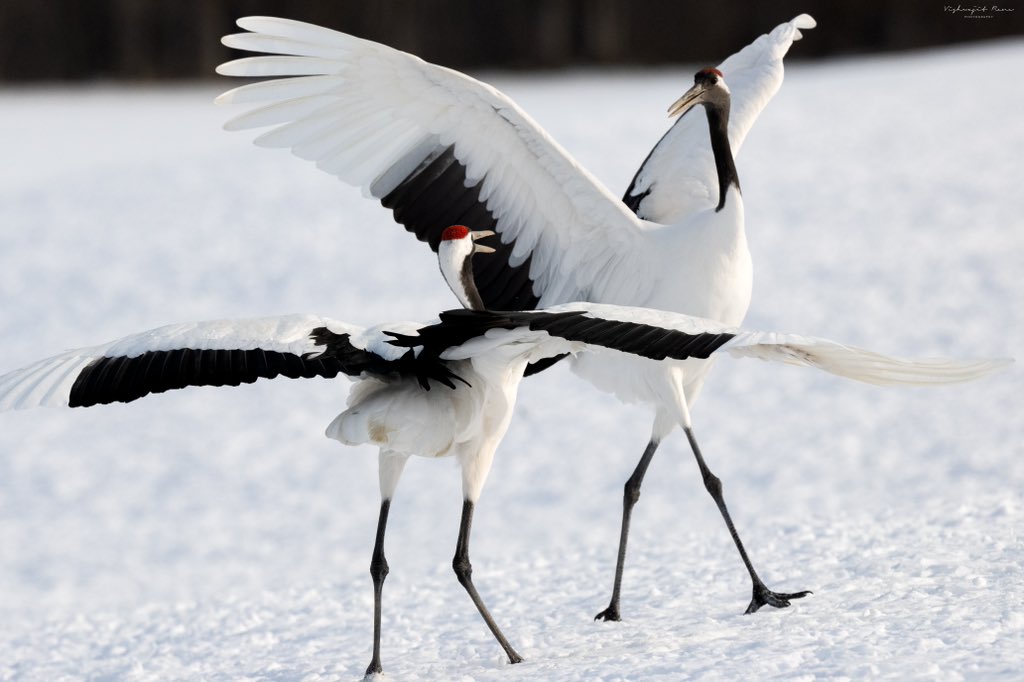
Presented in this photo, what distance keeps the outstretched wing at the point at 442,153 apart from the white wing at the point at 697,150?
48 centimetres

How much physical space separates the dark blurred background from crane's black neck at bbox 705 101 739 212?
51.9 feet

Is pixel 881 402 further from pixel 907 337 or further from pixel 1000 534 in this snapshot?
pixel 1000 534

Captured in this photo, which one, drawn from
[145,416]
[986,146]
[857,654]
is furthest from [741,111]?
[986,146]

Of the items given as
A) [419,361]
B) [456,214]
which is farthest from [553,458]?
[419,361]

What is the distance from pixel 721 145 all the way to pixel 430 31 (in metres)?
16.7

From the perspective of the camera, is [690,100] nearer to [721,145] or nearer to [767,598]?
[721,145]

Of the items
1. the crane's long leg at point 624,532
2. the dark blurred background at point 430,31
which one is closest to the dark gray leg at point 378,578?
the crane's long leg at point 624,532

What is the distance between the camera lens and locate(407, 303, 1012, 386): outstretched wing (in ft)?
13.4

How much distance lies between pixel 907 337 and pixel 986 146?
160 inches

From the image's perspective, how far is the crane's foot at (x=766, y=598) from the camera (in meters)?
5.26

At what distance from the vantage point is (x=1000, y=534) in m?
5.74

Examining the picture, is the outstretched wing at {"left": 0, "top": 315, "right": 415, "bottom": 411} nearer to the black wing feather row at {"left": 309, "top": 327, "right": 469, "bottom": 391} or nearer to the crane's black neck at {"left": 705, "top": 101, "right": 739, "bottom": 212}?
the black wing feather row at {"left": 309, "top": 327, "right": 469, "bottom": 391}

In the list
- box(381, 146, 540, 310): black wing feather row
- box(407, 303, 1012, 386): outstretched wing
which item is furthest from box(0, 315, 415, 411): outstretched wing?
box(381, 146, 540, 310): black wing feather row

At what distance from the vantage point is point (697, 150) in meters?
6.38
